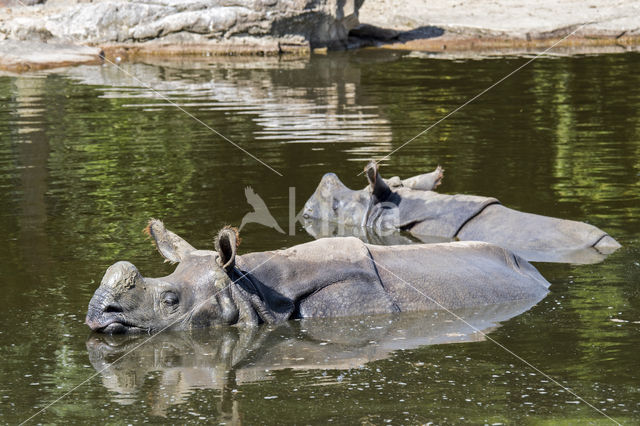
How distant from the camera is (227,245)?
688 centimetres

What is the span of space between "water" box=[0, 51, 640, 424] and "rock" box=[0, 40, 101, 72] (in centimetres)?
87

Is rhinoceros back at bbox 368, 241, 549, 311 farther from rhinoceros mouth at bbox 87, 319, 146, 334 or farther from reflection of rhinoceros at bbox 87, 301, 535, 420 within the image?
rhinoceros mouth at bbox 87, 319, 146, 334

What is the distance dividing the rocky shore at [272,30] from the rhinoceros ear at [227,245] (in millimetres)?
16708

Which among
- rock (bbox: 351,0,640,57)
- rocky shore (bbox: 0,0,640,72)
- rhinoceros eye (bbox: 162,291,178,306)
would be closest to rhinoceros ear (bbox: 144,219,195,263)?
rhinoceros eye (bbox: 162,291,178,306)

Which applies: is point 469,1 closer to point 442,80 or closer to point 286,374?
point 442,80

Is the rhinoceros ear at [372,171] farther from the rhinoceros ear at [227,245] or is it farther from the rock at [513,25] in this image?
the rock at [513,25]

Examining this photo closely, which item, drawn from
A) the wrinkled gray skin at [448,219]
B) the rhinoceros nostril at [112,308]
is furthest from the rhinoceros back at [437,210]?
the rhinoceros nostril at [112,308]

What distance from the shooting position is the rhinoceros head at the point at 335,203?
1080 centimetres

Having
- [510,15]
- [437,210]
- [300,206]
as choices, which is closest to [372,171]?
[437,210]

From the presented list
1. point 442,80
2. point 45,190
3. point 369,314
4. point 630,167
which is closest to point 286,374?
point 369,314

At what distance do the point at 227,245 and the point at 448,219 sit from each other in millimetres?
3809

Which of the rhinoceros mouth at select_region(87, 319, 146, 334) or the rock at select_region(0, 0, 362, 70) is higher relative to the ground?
the rock at select_region(0, 0, 362, 70)

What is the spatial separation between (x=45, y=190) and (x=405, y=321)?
599 cm

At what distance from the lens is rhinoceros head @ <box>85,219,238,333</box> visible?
7.01 metres
